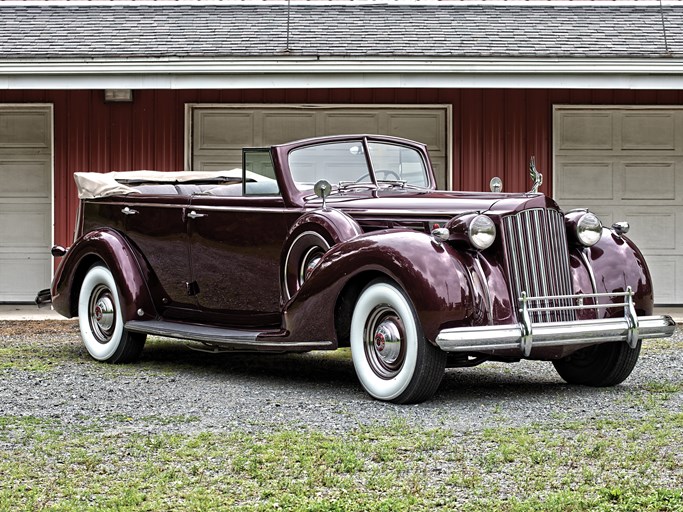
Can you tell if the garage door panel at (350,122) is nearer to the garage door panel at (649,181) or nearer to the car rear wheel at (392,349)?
the garage door panel at (649,181)

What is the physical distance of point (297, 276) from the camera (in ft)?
24.6

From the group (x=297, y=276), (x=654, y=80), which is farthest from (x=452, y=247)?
(x=654, y=80)

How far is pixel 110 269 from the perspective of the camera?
28.8 feet

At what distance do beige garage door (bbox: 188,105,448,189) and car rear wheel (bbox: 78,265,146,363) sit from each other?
186 inches

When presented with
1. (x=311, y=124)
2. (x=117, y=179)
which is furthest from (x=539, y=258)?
(x=311, y=124)

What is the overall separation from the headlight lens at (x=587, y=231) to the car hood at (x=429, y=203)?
0.22 m

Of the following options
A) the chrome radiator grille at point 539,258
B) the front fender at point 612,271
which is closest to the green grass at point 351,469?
the chrome radiator grille at point 539,258

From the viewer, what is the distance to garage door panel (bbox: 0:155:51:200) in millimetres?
13797

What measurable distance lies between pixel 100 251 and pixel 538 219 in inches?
141

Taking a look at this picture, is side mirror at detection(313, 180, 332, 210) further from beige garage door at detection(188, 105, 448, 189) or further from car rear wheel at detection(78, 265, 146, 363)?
beige garage door at detection(188, 105, 448, 189)

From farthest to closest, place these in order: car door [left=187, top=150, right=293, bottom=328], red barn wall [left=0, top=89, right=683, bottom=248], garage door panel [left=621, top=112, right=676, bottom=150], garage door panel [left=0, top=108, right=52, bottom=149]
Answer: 1. garage door panel [left=0, top=108, right=52, bottom=149]
2. garage door panel [left=621, top=112, right=676, bottom=150]
3. red barn wall [left=0, top=89, right=683, bottom=248]
4. car door [left=187, top=150, right=293, bottom=328]

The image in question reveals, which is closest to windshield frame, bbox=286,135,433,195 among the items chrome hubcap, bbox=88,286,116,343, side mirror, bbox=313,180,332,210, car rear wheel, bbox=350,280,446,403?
side mirror, bbox=313,180,332,210

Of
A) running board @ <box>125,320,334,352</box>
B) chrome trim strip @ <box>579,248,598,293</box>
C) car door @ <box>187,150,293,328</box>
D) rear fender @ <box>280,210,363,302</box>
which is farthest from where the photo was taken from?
car door @ <box>187,150,293,328</box>

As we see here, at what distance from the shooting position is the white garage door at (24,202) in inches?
543
